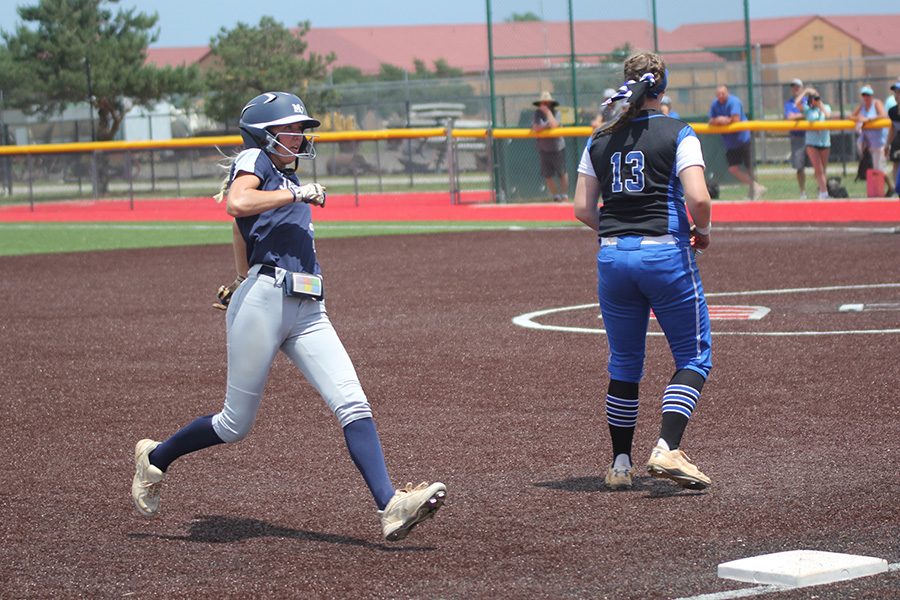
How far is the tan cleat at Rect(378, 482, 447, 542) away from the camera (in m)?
6.45

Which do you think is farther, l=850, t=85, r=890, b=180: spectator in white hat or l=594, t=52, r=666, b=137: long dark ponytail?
l=850, t=85, r=890, b=180: spectator in white hat

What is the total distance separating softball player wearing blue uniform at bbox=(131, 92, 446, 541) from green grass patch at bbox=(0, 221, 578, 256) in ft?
59.1

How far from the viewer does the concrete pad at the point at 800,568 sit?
568 cm

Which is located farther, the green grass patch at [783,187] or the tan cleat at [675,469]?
the green grass patch at [783,187]

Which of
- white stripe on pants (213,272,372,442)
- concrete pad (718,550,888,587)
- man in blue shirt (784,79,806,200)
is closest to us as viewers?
concrete pad (718,550,888,587)

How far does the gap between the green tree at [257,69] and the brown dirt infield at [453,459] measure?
43.3m

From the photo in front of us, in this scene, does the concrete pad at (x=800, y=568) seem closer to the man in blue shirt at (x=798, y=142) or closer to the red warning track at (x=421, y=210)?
the red warning track at (x=421, y=210)

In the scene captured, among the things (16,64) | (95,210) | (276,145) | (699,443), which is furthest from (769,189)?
(16,64)

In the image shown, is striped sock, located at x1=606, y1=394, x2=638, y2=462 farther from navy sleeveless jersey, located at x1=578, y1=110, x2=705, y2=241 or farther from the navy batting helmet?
the navy batting helmet

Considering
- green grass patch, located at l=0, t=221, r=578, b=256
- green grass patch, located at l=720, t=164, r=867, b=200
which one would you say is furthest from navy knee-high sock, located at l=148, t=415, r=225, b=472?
green grass patch, located at l=720, t=164, r=867, b=200

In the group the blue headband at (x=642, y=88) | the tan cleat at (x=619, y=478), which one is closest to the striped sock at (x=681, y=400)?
the tan cleat at (x=619, y=478)

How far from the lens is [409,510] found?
6.45 meters

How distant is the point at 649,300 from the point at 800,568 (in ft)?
6.71

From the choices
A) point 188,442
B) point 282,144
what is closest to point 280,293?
point 282,144
